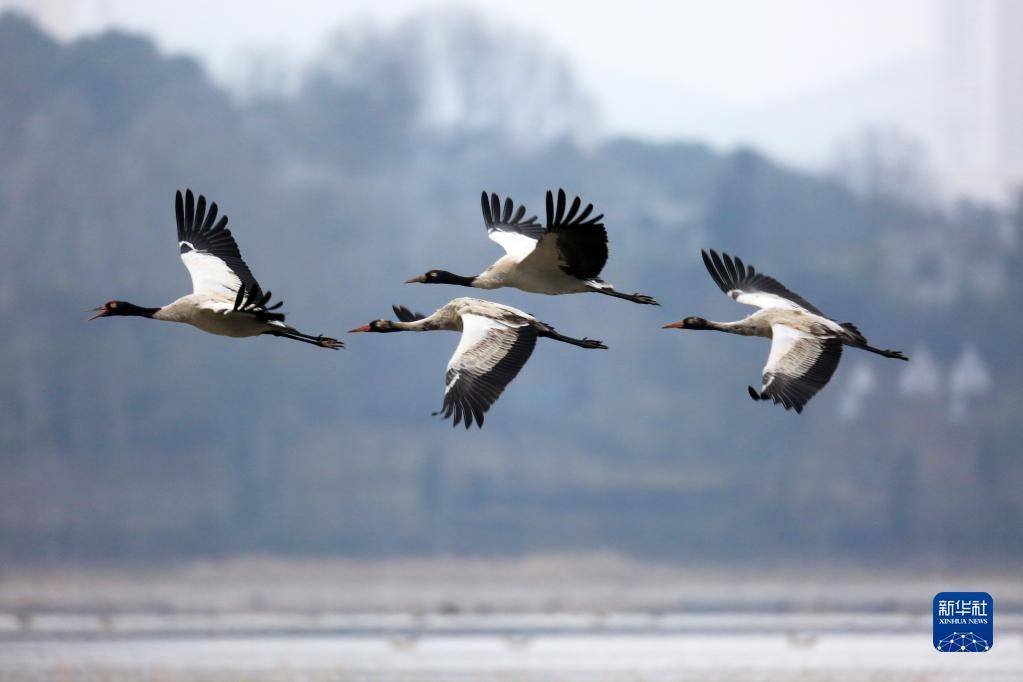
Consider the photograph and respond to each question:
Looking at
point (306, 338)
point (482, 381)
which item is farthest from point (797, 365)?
point (306, 338)

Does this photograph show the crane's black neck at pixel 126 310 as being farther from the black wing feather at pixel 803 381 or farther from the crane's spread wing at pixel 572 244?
the black wing feather at pixel 803 381

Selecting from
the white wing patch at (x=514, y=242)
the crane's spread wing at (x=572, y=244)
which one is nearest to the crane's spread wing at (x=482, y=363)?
the crane's spread wing at (x=572, y=244)

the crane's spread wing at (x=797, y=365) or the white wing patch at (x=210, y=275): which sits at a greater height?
the white wing patch at (x=210, y=275)

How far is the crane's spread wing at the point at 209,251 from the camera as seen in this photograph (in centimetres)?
2127

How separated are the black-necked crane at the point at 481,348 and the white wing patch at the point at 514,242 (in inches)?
58.4

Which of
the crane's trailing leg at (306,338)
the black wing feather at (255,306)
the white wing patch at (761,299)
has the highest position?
the white wing patch at (761,299)

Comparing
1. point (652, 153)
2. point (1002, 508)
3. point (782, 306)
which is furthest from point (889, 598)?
point (782, 306)

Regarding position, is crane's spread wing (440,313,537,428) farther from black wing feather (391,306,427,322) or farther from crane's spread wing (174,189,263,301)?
crane's spread wing (174,189,263,301)

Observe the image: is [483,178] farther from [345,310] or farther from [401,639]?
[401,639]

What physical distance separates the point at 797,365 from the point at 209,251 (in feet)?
24.0

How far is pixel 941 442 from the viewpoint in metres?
63.9

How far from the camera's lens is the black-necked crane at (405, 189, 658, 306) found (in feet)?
63.6

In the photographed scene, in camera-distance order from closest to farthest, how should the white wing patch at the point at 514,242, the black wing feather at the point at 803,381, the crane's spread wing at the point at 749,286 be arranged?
the black wing feather at the point at 803,381 < the crane's spread wing at the point at 749,286 < the white wing patch at the point at 514,242

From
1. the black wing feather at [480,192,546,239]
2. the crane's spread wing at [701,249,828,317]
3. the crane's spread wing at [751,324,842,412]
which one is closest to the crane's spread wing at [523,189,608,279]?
the crane's spread wing at [701,249,828,317]
